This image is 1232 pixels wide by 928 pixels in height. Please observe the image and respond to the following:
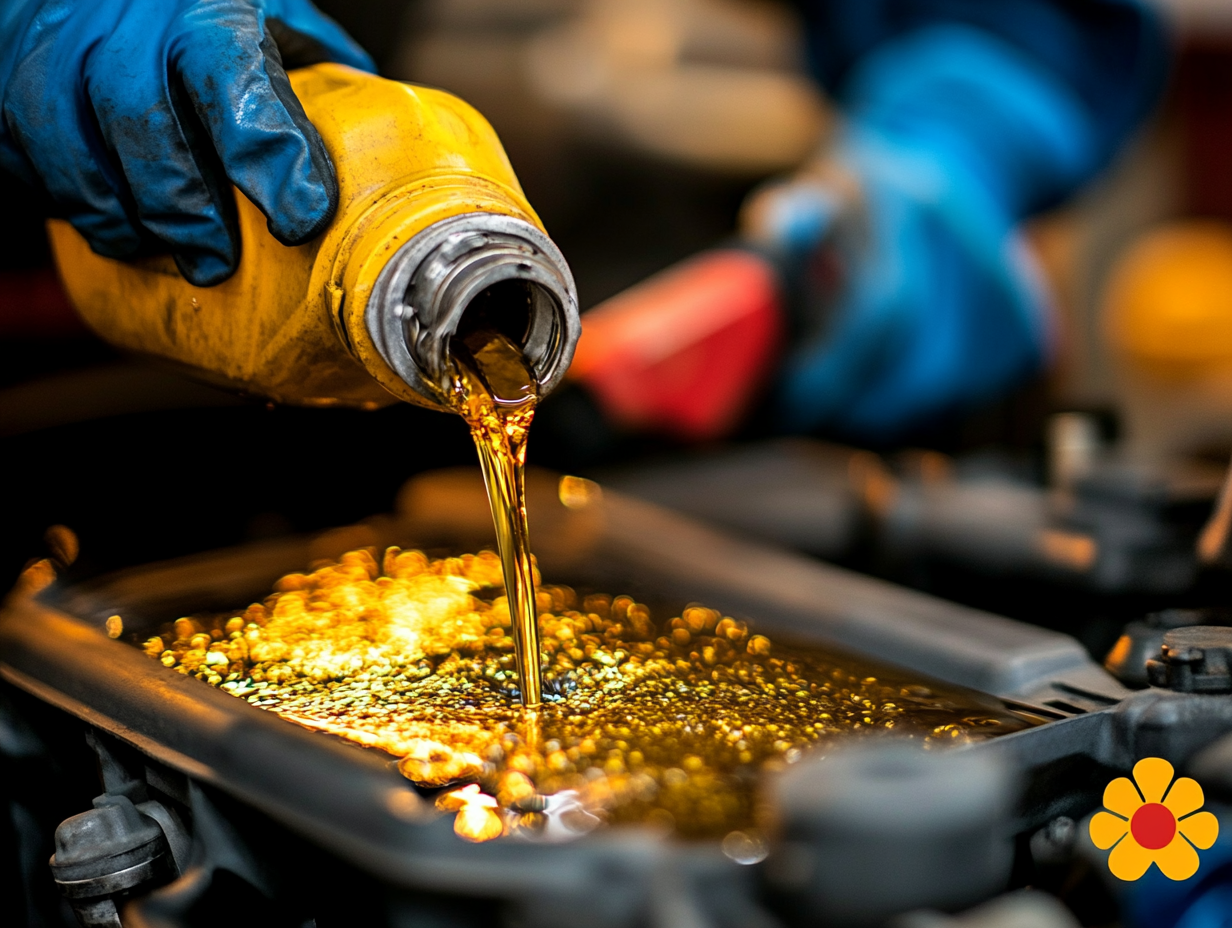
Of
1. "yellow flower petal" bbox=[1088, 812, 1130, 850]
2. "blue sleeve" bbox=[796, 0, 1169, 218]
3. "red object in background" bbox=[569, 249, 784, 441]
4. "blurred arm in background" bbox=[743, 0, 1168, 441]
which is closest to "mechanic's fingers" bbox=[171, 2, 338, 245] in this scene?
"yellow flower petal" bbox=[1088, 812, 1130, 850]

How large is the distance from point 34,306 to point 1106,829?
1.44m

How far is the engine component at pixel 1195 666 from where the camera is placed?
2.46 feet

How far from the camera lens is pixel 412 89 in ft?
2.62

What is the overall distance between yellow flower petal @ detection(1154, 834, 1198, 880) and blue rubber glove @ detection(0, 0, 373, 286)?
624mm

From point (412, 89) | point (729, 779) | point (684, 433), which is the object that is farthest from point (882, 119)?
point (729, 779)

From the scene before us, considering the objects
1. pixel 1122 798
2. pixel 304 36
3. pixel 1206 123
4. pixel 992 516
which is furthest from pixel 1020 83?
pixel 1206 123

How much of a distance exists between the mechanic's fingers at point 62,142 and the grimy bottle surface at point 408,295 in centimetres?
6

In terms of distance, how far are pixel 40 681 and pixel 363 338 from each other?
406 mm

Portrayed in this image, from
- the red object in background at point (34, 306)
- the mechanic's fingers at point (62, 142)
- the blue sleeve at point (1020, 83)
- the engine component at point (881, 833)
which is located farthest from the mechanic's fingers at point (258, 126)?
the blue sleeve at point (1020, 83)

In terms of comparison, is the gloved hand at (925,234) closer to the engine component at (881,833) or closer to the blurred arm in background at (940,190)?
the blurred arm in background at (940,190)

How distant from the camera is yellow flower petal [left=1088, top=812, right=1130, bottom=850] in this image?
67 centimetres

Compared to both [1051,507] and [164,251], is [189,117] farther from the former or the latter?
[1051,507]

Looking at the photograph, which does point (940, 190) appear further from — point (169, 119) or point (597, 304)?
point (169, 119)

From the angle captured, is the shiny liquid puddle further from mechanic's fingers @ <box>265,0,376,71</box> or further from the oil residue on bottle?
mechanic's fingers @ <box>265,0,376,71</box>
